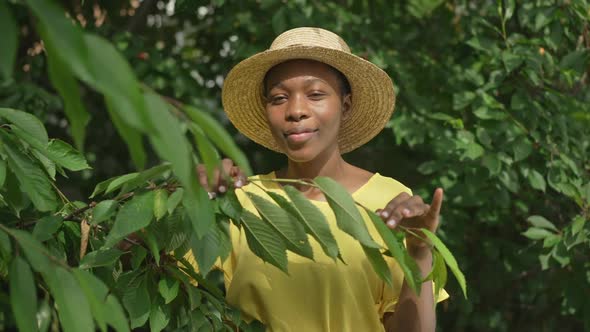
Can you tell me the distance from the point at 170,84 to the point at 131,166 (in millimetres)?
1008

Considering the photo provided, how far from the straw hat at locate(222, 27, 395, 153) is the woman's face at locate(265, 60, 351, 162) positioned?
0.03 metres

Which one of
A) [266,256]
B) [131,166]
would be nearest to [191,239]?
[266,256]

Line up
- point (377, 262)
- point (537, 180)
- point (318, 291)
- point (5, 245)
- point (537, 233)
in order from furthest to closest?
point (537, 180), point (537, 233), point (318, 291), point (377, 262), point (5, 245)

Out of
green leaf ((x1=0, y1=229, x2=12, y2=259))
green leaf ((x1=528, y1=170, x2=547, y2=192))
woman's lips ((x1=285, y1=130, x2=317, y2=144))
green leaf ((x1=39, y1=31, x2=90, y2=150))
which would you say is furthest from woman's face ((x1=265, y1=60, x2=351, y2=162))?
green leaf ((x1=528, y1=170, x2=547, y2=192))

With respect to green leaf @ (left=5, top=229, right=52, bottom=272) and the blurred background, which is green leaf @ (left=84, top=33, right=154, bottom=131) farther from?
the blurred background

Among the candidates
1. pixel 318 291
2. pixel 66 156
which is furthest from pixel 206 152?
pixel 318 291

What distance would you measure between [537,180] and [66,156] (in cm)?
218

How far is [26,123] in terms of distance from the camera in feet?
6.30

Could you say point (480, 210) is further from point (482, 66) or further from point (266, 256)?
point (266, 256)

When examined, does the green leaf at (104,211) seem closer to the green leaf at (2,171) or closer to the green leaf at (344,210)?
the green leaf at (2,171)

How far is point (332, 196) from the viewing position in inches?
62.9

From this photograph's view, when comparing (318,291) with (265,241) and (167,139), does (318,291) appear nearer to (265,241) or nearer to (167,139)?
(265,241)

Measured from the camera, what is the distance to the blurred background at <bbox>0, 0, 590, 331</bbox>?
12.5ft

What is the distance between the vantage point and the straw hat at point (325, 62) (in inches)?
94.3
